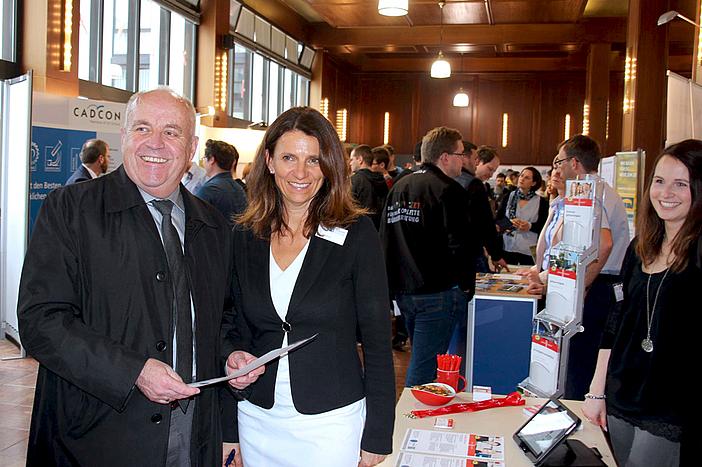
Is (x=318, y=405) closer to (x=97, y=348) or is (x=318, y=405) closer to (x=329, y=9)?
(x=97, y=348)

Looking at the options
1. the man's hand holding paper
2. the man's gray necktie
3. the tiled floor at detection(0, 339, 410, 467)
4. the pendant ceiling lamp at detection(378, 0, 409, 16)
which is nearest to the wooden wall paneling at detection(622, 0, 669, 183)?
the pendant ceiling lamp at detection(378, 0, 409, 16)

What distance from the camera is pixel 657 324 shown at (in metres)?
2.13

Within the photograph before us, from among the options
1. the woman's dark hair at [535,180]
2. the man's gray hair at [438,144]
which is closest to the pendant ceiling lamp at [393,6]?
the woman's dark hair at [535,180]

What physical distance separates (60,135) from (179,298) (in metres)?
5.06

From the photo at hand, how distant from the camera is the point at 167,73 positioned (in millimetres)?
9188

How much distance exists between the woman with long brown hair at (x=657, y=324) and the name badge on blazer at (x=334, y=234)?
1025 millimetres

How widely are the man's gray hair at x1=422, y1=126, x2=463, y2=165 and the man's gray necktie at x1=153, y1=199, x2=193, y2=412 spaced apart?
281 centimetres

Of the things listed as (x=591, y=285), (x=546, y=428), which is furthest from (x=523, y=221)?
(x=546, y=428)

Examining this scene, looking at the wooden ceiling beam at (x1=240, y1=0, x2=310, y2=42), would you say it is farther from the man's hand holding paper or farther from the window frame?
the man's hand holding paper

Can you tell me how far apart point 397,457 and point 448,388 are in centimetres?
65

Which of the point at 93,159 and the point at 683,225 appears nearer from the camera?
the point at 683,225

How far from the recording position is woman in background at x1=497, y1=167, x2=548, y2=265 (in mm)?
6859

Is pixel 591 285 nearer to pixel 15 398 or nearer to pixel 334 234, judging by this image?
pixel 334 234

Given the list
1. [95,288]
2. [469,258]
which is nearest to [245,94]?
[469,258]
